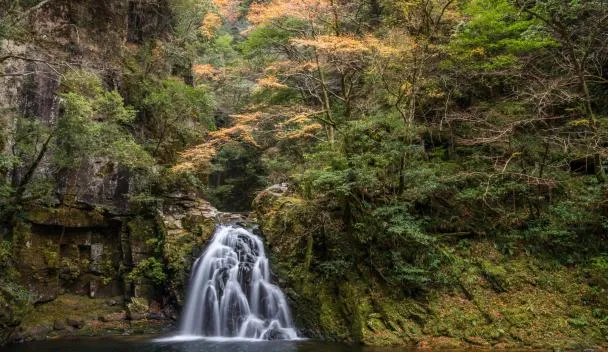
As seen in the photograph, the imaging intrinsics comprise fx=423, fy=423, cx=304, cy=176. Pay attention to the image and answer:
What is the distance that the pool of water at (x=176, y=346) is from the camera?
35.9 feet

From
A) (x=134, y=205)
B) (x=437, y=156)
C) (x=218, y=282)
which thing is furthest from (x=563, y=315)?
(x=134, y=205)

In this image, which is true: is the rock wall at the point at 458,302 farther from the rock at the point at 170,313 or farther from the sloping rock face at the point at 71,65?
the sloping rock face at the point at 71,65

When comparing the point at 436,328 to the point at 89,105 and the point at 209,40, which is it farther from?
the point at 209,40

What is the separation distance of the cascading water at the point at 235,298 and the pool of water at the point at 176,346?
2.65 ft

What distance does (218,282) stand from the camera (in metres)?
14.3

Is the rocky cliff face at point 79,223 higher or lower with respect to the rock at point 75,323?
higher

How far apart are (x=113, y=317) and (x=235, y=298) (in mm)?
4386

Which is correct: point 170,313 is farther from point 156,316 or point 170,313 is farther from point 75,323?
point 75,323

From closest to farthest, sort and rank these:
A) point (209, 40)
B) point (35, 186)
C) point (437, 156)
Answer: point (35, 186) < point (437, 156) < point (209, 40)

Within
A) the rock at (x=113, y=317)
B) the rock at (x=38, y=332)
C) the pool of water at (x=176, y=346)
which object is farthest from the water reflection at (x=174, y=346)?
the rock at (x=113, y=317)

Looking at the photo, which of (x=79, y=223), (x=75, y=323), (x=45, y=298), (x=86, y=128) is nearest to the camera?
(x=86, y=128)

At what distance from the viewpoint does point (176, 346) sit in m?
11.7

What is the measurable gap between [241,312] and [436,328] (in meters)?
6.04

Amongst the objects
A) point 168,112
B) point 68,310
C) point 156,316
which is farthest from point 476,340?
point 168,112
